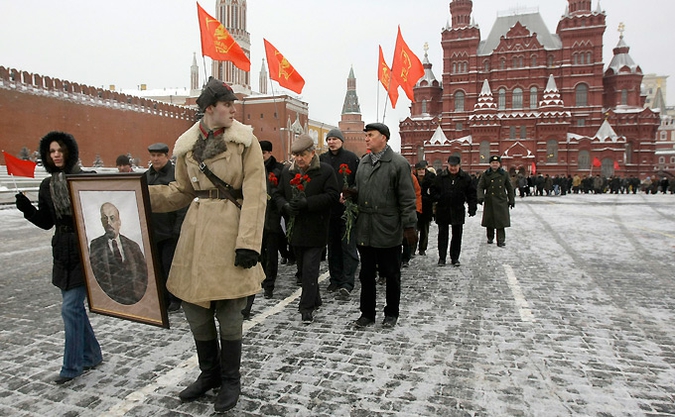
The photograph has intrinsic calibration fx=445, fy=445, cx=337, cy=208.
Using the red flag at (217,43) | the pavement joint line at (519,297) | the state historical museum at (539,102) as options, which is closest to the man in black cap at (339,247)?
the pavement joint line at (519,297)

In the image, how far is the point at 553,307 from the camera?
5250mm

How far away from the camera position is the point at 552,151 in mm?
49625

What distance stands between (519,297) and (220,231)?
4313 millimetres

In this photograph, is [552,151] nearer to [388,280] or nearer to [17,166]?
[388,280]

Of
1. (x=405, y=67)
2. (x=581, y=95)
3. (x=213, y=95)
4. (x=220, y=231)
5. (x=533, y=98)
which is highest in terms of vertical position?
(x=581, y=95)

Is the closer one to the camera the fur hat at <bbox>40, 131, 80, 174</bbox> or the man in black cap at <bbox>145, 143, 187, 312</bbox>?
the fur hat at <bbox>40, 131, 80, 174</bbox>

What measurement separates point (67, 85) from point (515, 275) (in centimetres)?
4236

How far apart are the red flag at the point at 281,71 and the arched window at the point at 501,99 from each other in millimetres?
47432

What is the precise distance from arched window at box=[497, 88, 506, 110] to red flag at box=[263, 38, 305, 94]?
156 feet

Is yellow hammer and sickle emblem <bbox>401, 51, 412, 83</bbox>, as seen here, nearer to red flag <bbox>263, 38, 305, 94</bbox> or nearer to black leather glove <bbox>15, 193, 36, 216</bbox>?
red flag <bbox>263, 38, 305, 94</bbox>

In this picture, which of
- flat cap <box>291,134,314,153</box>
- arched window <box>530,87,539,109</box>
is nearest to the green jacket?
flat cap <box>291,134,314,153</box>

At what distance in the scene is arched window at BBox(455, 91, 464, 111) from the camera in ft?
180

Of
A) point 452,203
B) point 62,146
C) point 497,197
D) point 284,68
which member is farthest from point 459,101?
point 62,146

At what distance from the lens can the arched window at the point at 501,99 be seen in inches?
2101
